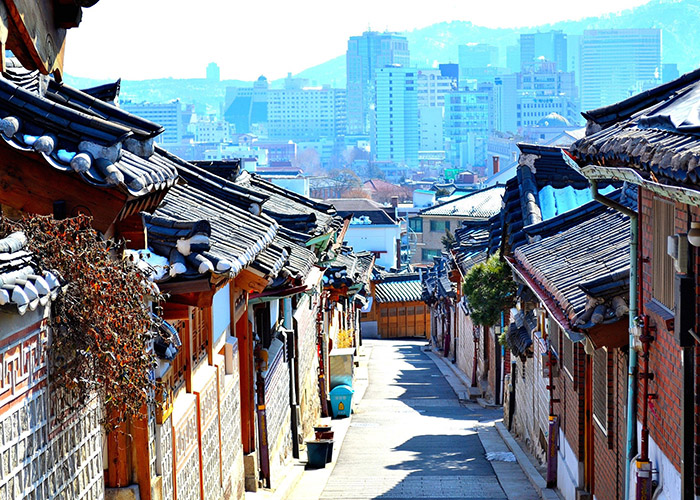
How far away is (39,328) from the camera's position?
6.02 m

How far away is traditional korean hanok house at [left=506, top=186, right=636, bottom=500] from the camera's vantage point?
10.9m

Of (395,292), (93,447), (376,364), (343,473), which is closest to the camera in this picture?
(93,447)

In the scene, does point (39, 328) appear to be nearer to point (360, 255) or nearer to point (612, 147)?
point (612, 147)

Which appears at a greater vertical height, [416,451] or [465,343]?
[416,451]

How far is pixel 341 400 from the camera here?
90.9 ft

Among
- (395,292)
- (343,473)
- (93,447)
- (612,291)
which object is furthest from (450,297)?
(93,447)

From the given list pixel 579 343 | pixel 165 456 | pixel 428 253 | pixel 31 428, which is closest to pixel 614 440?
pixel 579 343

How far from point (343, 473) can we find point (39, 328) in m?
14.0

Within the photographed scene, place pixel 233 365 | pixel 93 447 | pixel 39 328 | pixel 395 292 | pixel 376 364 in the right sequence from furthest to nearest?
pixel 395 292 → pixel 376 364 → pixel 233 365 → pixel 93 447 → pixel 39 328

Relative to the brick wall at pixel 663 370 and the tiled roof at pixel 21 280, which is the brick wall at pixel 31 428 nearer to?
the tiled roof at pixel 21 280

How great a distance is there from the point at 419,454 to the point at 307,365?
4.18 meters

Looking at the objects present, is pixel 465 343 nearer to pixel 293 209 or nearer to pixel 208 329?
pixel 293 209

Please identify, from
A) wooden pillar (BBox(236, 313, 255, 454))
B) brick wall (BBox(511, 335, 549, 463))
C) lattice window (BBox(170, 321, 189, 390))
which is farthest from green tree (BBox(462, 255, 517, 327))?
lattice window (BBox(170, 321, 189, 390))

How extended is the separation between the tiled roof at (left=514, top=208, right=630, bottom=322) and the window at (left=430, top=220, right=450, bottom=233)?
65354mm
